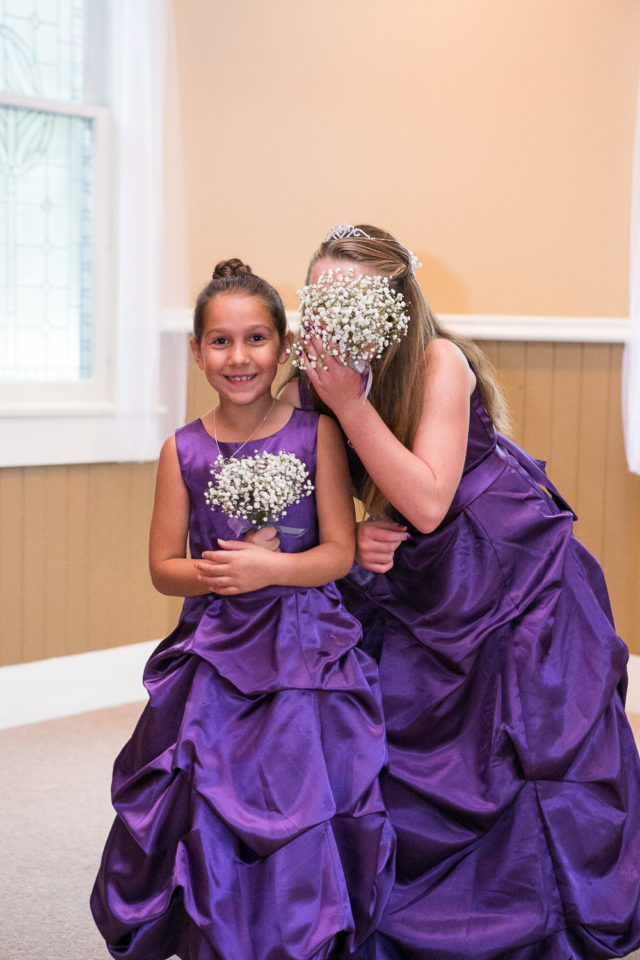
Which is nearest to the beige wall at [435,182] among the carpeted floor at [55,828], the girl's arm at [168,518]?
the carpeted floor at [55,828]

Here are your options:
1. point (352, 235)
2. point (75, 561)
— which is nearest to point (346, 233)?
point (352, 235)

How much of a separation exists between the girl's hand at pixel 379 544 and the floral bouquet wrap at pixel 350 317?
297mm

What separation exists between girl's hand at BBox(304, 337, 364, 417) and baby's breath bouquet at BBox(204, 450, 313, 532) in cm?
12


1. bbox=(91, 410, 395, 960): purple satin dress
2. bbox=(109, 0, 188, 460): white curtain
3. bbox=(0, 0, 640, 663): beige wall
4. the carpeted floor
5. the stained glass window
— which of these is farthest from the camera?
bbox=(0, 0, 640, 663): beige wall

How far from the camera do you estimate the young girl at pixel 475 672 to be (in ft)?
5.79

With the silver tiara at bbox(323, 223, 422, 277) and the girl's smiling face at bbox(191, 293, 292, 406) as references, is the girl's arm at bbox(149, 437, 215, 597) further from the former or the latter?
the silver tiara at bbox(323, 223, 422, 277)

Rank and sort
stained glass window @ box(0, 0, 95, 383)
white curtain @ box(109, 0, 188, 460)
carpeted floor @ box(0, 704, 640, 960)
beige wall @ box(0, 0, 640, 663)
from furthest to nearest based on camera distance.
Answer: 1. beige wall @ box(0, 0, 640, 663)
2. white curtain @ box(109, 0, 188, 460)
3. stained glass window @ box(0, 0, 95, 383)
4. carpeted floor @ box(0, 704, 640, 960)

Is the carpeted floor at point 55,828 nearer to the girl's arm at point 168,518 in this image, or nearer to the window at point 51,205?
the girl's arm at point 168,518

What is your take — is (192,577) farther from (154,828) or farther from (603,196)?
(603,196)

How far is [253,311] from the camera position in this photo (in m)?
1.83

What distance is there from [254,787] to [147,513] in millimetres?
2272

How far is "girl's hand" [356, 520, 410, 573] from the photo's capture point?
6.23 ft

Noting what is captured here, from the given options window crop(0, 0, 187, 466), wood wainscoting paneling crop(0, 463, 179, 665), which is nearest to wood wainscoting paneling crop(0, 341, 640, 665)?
wood wainscoting paneling crop(0, 463, 179, 665)

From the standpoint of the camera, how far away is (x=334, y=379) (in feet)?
5.70
